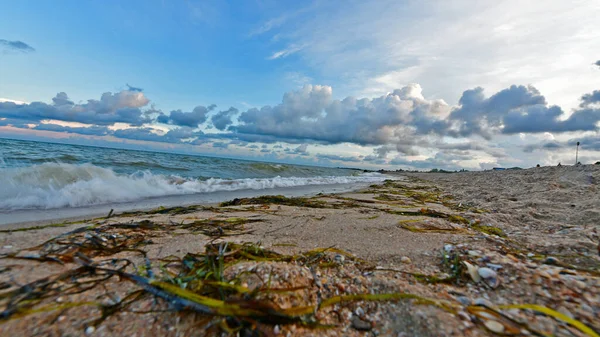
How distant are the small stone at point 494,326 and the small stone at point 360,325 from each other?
55cm

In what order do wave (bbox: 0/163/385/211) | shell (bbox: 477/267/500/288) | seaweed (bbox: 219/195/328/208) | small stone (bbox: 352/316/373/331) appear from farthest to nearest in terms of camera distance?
seaweed (bbox: 219/195/328/208), wave (bbox: 0/163/385/211), shell (bbox: 477/267/500/288), small stone (bbox: 352/316/373/331)

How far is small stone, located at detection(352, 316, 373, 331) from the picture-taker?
1.40m

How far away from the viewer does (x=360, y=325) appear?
1.42 meters

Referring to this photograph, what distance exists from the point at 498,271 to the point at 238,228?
2.72 metres

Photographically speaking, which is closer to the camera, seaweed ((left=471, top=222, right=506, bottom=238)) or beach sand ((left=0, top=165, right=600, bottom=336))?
beach sand ((left=0, top=165, right=600, bottom=336))

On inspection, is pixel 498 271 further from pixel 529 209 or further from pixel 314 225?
pixel 529 209

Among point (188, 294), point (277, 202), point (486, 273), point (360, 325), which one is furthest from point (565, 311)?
point (277, 202)

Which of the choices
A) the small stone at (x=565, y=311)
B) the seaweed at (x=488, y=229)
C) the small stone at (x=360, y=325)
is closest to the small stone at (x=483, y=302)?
the small stone at (x=565, y=311)

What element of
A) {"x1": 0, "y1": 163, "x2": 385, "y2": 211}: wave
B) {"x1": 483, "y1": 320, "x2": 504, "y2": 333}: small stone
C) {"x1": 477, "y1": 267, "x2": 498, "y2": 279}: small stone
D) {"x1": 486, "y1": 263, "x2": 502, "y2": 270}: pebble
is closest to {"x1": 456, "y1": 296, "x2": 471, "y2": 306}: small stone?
{"x1": 483, "y1": 320, "x2": 504, "y2": 333}: small stone

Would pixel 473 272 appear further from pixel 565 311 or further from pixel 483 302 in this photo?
pixel 565 311

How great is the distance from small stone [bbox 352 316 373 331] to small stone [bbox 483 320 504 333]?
546 mm

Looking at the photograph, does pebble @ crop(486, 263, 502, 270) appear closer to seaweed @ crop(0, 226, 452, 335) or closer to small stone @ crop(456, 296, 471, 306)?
small stone @ crop(456, 296, 471, 306)

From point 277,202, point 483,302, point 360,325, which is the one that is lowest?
point 277,202

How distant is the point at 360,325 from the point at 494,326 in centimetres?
62
